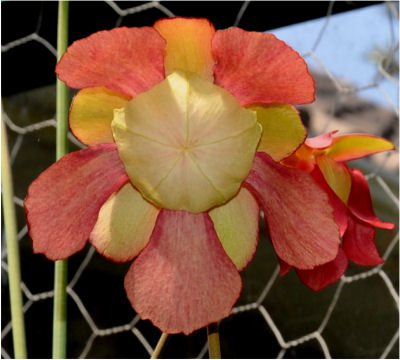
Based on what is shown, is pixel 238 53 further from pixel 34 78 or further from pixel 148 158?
pixel 34 78

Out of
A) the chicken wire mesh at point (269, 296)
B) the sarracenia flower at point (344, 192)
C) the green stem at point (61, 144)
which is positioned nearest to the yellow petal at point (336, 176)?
the sarracenia flower at point (344, 192)

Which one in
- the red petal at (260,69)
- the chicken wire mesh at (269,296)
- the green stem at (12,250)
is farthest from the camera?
the chicken wire mesh at (269,296)

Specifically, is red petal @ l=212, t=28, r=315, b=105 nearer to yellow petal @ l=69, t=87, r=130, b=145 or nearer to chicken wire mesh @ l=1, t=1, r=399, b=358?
yellow petal @ l=69, t=87, r=130, b=145

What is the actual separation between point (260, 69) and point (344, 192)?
0.18ft

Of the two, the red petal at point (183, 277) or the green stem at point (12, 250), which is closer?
the red petal at point (183, 277)

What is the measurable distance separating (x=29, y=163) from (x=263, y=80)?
621 millimetres

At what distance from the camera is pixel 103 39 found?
0.49 ft

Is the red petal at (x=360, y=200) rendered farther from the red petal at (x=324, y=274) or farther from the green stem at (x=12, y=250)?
the green stem at (x=12, y=250)

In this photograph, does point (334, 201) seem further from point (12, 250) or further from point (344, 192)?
point (12, 250)

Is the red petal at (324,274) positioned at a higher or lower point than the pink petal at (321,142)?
lower

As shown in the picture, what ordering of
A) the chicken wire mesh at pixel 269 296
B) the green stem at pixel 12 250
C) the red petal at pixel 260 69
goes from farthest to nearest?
the chicken wire mesh at pixel 269 296 → the green stem at pixel 12 250 → the red petal at pixel 260 69

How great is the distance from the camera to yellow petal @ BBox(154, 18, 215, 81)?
0.51 feet

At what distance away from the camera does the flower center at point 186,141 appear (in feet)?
0.48

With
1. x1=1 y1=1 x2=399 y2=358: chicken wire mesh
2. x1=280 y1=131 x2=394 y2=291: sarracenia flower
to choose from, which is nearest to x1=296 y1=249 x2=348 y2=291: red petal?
x1=280 y1=131 x2=394 y2=291: sarracenia flower
